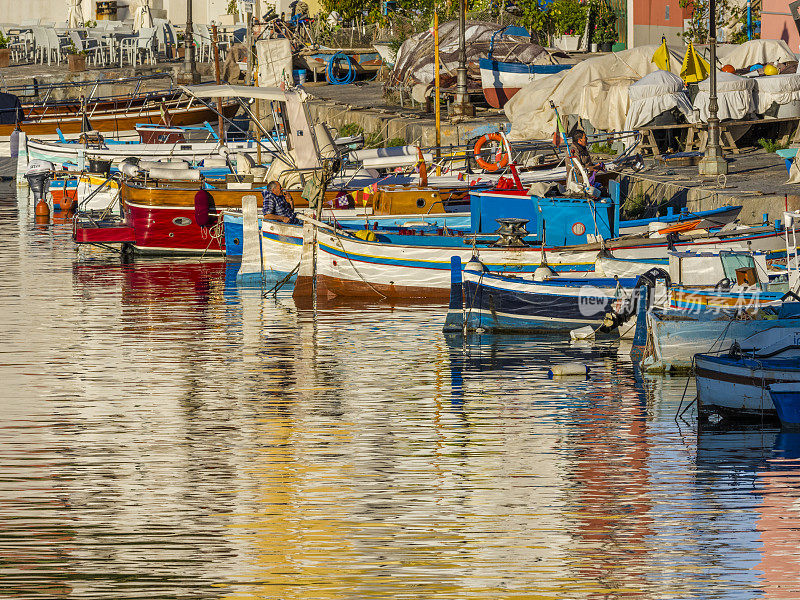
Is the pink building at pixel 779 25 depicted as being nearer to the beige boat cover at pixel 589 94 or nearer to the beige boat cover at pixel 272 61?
the beige boat cover at pixel 589 94

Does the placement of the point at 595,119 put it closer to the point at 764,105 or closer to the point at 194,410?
the point at 764,105

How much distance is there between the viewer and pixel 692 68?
102ft

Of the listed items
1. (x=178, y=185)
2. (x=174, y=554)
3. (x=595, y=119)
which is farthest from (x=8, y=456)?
(x=595, y=119)

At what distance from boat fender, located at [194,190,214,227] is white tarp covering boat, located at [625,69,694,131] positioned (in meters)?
8.92

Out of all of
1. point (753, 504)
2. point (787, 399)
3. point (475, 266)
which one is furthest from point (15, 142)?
point (753, 504)

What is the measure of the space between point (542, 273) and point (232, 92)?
32.5 ft

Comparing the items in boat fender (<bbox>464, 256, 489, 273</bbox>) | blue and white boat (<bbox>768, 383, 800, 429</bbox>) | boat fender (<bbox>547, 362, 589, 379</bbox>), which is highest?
boat fender (<bbox>464, 256, 489, 273</bbox>)

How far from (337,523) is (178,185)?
18392 mm

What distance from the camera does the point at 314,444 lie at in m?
14.1

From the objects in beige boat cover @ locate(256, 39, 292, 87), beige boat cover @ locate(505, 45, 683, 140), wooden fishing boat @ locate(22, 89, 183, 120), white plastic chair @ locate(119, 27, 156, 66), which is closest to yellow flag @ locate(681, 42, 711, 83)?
beige boat cover @ locate(505, 45, 683, 140)

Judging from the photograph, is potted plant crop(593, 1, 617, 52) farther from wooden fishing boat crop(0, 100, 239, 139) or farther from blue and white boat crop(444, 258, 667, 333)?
blue and white boat crop(444, 258, 667, 333)

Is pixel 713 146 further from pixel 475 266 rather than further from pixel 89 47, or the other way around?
pixel 89 47

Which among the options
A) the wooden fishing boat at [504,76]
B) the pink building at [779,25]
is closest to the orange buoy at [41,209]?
the wooden fishing boat at [504,76]

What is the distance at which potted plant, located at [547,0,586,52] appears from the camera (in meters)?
45.3
